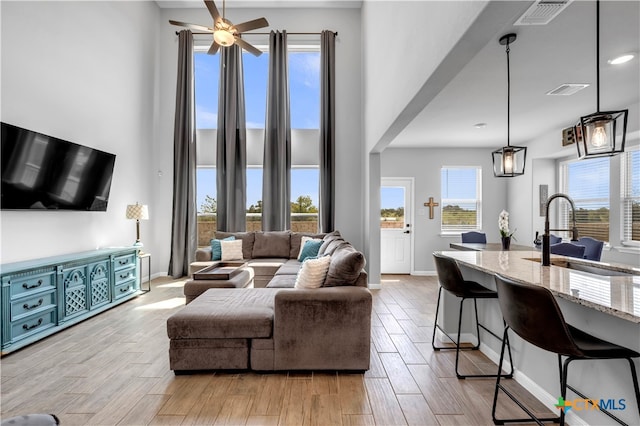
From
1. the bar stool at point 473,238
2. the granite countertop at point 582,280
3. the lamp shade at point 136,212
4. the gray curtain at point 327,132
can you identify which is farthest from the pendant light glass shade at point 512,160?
the lamp shade at point 136,212

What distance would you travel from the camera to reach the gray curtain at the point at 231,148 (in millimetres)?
6262

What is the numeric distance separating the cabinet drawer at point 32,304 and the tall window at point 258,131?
10.6ft

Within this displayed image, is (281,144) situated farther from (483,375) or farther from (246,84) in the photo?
(483,375)

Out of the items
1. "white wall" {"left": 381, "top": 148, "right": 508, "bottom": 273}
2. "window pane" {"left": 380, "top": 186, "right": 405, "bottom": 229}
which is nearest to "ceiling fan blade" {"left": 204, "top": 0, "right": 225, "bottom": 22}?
"white wall" {"left": 381, "top": 148, "right": 508, "bottom": 273}

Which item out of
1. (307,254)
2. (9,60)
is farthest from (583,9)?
(9,60)

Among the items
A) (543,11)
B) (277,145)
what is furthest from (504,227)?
(277,145)

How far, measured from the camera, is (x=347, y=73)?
255 inches

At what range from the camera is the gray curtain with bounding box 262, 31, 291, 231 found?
6.31 meters

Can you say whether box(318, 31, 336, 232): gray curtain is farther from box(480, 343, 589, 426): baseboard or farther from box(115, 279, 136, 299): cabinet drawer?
box(480, 343, 589, 426): baseboard

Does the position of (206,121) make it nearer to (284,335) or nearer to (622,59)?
(284,335)

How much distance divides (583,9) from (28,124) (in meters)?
5.35

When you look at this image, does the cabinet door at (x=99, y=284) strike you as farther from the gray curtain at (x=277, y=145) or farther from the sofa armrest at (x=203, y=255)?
the gray curtain at (x=277, y=145)

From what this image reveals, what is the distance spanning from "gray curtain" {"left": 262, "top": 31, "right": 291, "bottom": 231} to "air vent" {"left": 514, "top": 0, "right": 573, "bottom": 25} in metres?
4.56

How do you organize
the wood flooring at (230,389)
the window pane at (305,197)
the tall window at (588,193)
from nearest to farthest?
1. the wood flooring at (230,389)
2. the tall window at (588,193)
3. the window pane at (305,197)
